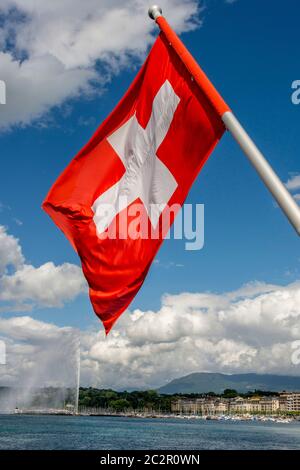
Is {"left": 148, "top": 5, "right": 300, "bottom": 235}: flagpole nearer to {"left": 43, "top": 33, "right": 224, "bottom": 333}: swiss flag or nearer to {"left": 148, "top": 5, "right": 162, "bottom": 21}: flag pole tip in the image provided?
{"left": 148, "top": 5, "right": 162, "bottom": 21}: flag pole tip

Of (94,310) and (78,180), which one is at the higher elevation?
(78,180)

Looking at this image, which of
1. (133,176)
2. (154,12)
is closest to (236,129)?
(154,12)

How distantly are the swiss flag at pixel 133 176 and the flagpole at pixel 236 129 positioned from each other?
0.31 m

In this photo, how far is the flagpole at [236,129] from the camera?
5.25 meters

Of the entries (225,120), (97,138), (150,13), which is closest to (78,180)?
(97,138)

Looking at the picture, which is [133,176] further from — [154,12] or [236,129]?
[236,129]

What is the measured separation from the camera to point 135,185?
323 inches

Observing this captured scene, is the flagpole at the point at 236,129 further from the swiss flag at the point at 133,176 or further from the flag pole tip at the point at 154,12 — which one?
the swiss flag at the point at 133,176

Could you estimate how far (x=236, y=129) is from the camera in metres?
5.84

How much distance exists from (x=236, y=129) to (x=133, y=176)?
266cm

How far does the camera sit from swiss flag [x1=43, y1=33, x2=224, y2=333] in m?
7.36

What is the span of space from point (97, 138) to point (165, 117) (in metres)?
1.09

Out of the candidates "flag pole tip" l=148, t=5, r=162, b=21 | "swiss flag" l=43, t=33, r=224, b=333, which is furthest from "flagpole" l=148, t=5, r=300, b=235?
"swiss flag" l=43, t=33, r=224, b=333
